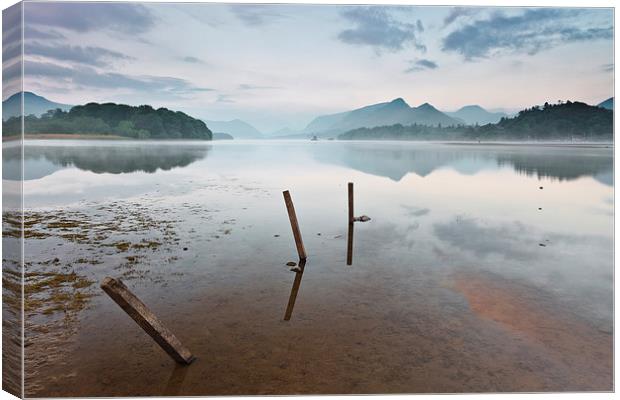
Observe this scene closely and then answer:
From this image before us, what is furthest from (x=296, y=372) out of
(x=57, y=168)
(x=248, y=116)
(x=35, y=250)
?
(x=57, y=168)

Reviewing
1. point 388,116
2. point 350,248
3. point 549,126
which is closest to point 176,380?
point 350,248

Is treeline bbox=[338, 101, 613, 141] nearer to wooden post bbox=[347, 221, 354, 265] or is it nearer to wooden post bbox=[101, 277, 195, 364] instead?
wooden post bbox=[347, 221, 354, 265]

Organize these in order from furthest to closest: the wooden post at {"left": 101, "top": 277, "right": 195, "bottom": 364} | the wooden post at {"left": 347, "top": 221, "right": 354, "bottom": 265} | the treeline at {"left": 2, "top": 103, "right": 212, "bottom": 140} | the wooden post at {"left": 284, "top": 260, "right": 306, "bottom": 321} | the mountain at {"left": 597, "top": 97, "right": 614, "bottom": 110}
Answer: the treeline at {"left": 2, "top": 103, "right": 212, "bottom": 140} < the wooden post at {"left": 347, "top": 221, "right": 354, "bottom": 265} < the mountain at {"left": 597, "top": 97, "right": 614, "bottom": 110} < the wooden post at {"left": 284, "top": 260, "right": 306, "bottom": 321} < the wooden post at {"left": 101, "top": 277, "right": 195, "bottom": 364}

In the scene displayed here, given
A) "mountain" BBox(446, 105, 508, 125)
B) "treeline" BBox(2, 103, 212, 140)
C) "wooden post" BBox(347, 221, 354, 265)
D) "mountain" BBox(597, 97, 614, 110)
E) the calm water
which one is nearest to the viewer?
the calm water

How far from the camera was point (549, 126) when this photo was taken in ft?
45.0

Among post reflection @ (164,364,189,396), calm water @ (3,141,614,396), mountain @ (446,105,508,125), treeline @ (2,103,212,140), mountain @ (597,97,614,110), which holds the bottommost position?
post reflection @ (164,364,189,396)

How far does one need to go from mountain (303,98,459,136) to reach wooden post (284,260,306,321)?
983 centimetres

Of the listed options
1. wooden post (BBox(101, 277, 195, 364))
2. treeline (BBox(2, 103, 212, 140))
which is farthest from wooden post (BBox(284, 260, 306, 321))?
treeline (BBox(2, 103, 212, 140))

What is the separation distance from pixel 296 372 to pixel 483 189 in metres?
18.8

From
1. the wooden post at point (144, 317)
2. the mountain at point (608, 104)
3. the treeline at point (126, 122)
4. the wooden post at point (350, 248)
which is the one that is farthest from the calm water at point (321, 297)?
the mountain at point (608, 104)

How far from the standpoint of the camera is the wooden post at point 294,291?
6676 millimetres

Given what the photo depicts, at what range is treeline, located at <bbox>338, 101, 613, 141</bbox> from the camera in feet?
28.9

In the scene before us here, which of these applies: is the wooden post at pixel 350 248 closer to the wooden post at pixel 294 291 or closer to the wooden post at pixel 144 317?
the wooden post at pixel 294 291

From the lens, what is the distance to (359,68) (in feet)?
45.8
